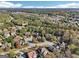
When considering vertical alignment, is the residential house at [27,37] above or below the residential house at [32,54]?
above

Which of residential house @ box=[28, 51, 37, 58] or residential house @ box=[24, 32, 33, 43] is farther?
residential house @ box=[24, 32, 33, 43]

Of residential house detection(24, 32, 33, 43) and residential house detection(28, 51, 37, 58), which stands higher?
residential house detection(24, 32, 33, 43)

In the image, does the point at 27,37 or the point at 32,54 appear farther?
the point at 27,37

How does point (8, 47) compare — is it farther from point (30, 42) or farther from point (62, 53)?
point (62, 53)

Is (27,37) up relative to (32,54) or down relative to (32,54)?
up

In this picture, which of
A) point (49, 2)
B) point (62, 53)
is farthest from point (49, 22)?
point (62, 53)

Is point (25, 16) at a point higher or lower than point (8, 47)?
higher

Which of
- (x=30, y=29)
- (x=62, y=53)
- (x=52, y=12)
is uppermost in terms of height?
(x=52, y=12)

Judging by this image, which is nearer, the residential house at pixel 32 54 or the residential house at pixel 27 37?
the residential house at pixel 32 54

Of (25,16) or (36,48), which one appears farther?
(25,16)

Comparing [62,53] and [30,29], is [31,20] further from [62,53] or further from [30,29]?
[62,53]
